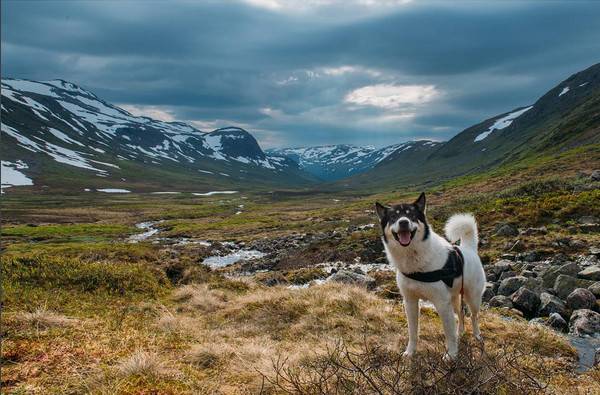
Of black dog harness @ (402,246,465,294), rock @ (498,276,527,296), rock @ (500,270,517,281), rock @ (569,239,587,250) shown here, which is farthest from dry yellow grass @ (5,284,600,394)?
rock @ (569,239,587,250)

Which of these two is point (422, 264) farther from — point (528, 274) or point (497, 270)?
point (497, 270)

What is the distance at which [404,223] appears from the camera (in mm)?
6574

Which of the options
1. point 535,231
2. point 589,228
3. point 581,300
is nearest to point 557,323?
point 581,300

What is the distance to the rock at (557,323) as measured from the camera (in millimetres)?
9805

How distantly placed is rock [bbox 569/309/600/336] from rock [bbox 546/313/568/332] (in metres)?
0.14

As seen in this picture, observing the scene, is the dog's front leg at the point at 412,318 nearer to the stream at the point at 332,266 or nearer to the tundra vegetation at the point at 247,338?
the tundra vegetation at the point at 247,338

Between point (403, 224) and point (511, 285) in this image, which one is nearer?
point (403, 224)

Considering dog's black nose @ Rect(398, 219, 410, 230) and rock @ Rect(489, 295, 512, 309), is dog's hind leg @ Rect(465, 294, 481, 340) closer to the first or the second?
dog's black nose @ Rect(398, 219, 410, 230)

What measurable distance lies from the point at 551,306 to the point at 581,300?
0.75 metres

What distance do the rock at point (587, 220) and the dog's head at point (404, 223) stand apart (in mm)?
18650

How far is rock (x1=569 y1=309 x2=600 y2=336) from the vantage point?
927 cm

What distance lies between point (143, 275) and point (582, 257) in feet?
53.8

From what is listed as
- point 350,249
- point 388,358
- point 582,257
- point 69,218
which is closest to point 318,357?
point 388,358

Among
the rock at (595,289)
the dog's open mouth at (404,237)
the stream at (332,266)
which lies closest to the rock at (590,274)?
the rock at (595,289)
